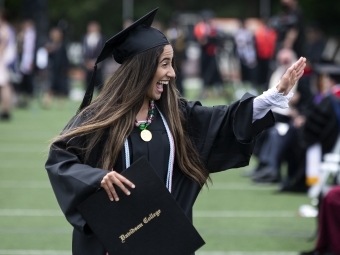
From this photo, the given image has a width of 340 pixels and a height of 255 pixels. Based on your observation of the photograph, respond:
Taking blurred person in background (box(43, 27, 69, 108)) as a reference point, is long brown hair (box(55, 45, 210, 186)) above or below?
above

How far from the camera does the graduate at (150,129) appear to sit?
Answer: 4.35 metres

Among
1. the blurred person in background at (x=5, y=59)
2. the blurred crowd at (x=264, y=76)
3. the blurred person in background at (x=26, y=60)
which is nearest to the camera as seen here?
the blurred crowd at (x=264, y=76)

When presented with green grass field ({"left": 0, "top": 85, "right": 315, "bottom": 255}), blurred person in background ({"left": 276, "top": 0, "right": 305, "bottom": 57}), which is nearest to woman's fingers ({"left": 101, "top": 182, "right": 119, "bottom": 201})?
green grass field ({"left": 0, "top": 85, "right": 315, "bottom": 255})

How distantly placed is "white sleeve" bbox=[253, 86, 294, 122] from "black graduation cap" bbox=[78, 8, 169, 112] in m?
0.54

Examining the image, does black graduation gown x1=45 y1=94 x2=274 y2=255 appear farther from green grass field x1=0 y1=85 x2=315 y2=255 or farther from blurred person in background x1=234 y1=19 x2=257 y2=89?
blurred person in background x1=234 y1=19 x2=257 y2=89

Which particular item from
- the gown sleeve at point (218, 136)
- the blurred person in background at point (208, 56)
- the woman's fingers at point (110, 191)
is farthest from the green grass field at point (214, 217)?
the blurred person in background at point (208, 56)

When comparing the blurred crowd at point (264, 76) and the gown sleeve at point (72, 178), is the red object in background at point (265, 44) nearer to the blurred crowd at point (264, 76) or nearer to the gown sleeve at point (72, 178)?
the blurred crowd at point (264, 76)

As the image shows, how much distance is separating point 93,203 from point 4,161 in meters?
9.60

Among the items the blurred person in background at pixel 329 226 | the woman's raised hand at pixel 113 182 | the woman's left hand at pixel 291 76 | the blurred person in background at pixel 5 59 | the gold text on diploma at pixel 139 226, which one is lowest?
the blurred person in background at pixel 5 59

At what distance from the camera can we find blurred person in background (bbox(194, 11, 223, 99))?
80.7ft

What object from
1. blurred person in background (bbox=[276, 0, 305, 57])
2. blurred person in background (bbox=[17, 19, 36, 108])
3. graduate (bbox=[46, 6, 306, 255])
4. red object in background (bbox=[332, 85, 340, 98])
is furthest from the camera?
blurred person in background (bbox=[17, 19, 36, 108])

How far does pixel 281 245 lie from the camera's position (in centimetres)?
812

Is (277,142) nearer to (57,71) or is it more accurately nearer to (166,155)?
(166,155)

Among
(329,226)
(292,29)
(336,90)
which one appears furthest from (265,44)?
(329,226)
